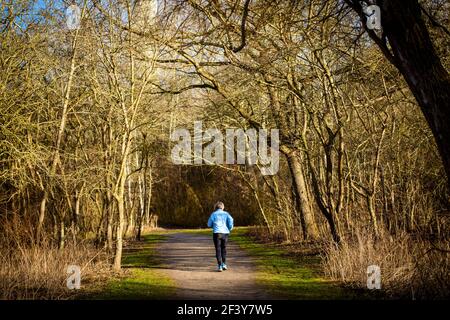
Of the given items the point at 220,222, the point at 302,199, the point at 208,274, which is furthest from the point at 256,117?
the point at 208,274

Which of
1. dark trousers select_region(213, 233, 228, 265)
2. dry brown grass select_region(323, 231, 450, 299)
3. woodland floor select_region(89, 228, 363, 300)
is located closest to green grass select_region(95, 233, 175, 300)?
woodland floor select_region(89, 228, 363, 300)

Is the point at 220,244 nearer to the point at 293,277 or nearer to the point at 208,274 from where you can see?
the point at 208,274

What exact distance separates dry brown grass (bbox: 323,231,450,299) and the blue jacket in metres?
2.39

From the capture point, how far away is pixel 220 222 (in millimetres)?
12117

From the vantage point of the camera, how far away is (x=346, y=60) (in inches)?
575

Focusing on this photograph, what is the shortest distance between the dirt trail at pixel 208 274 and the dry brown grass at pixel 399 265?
73.4 inches

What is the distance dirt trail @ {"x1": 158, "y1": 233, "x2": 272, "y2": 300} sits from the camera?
30.3 feet

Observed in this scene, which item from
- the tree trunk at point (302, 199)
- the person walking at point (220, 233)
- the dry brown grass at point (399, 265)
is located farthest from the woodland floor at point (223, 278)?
the tree trunk at point (302, 199)

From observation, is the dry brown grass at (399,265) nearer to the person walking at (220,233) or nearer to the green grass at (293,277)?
the green grass at (293,277)

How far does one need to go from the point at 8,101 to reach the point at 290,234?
422 inches

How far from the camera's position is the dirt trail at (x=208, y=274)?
9227mm

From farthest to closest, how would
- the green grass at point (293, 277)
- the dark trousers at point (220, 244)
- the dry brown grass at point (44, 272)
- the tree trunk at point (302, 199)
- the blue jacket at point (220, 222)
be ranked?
1. the tree trunk at point (302, 199)
2. the blue jacket at point (220, 222)
3. the dark trousers at point (220, 244)
4. the green grass at point (293, 277)
5. the dry brown grass at point (44, 272)

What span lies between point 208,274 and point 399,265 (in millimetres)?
4081

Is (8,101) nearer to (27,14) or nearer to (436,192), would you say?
(27,14)
